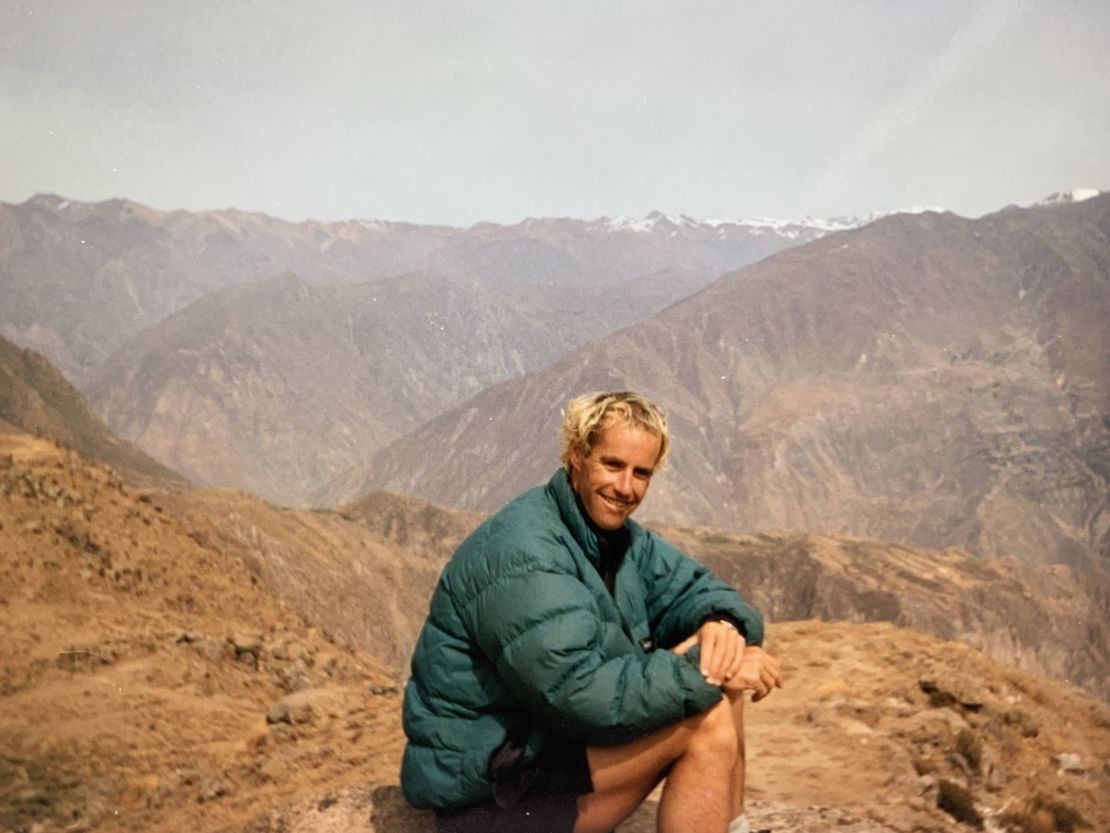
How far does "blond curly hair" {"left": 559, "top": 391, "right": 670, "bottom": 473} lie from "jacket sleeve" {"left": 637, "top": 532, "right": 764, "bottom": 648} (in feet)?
1.49

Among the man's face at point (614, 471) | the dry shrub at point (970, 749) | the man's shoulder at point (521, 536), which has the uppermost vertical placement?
the man's face at point (614, 471)

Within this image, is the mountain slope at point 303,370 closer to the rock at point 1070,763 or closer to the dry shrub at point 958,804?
the rock at point 1070,763

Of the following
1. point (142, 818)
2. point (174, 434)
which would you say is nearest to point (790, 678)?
point (142, 818)

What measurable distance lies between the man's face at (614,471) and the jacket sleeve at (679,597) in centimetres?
42

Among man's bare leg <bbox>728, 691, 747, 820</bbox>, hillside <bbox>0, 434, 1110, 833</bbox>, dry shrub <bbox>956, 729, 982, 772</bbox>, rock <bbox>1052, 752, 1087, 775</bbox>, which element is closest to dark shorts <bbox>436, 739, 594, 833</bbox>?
man's bare leg <bbox>728, 691, 747, 820</bbox>

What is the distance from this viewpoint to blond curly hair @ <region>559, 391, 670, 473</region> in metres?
3.15

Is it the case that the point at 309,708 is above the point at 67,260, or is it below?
below

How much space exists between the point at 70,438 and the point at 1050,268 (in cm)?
12076

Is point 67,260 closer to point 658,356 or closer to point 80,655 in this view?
point 658,356

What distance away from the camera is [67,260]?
171250mm

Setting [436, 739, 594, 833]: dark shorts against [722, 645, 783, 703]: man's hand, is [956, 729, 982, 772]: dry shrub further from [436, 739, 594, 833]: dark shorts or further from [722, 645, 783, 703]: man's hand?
[436, 739, 594, 833]: dark shorts

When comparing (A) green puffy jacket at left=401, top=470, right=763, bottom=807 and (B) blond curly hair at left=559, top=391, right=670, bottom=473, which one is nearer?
(A) green puffy jacket at left=401, top=470, right=763, bottom=807

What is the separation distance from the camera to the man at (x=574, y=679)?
279cm

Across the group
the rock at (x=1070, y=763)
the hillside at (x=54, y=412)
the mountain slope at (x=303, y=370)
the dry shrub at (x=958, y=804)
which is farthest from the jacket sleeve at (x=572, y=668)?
the mountain slope at (x=303, y=370)
